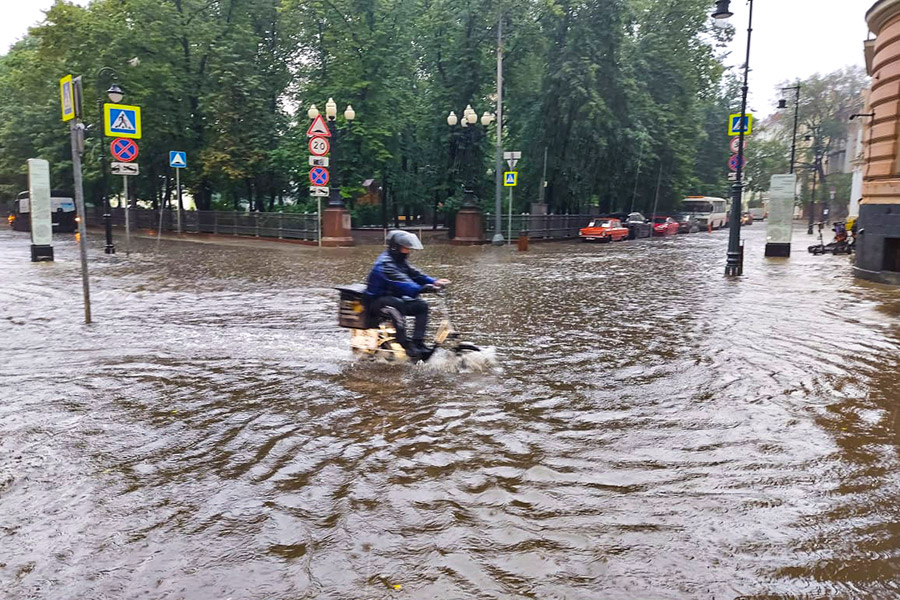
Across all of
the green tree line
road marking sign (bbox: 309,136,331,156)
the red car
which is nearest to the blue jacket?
road marking sign (bbox: 309,136,331,156)

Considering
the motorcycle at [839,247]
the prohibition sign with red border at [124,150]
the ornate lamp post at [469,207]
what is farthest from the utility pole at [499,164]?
the prohibition sign with red border at [124,150]

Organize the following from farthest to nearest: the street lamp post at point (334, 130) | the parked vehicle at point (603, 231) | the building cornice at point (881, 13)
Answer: the parked vehicle at point (603, 231) → the street lamp post at point (334, 130) → the building cornice at point (881, 13)

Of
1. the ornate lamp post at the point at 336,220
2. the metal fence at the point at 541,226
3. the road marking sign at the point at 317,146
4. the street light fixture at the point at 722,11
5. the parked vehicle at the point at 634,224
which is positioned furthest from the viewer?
the parked vehicle at the point at 634,224

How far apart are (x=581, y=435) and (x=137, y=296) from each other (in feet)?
34.8

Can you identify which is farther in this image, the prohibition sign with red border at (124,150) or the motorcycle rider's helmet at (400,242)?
the prohibition sign with red border at (124,150)

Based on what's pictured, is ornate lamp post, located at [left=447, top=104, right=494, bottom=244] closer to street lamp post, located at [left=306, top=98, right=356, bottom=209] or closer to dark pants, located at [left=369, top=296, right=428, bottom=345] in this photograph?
street lamp post, located at [left=306, top=98, right=356, bottom=209]

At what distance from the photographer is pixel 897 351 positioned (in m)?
8.80

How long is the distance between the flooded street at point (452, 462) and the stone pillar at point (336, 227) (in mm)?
18071

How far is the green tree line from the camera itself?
31.8 metres

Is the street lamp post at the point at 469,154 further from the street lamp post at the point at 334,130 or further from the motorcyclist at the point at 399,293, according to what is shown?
the motorcyclist at the point at 399,293

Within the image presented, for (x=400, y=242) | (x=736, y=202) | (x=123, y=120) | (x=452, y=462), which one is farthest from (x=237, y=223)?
(x=452, y=462)

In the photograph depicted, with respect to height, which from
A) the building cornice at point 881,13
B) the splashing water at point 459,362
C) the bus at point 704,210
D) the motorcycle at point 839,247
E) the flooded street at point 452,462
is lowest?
the flooded street at point 452,462

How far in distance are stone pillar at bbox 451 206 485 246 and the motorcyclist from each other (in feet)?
76.3

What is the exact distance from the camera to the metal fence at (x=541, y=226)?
110ft
